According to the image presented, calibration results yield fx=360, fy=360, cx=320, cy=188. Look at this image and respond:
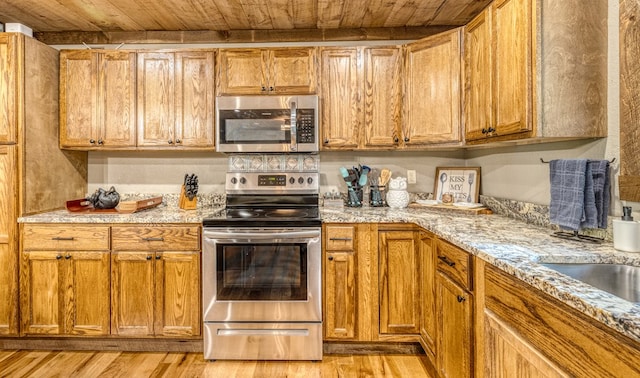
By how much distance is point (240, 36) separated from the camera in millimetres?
3006

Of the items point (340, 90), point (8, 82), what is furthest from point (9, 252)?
point (340, 90)

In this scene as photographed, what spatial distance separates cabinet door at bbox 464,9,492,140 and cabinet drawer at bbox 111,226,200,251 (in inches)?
75.2

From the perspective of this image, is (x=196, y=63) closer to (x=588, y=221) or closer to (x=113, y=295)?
(x=113, y=295)

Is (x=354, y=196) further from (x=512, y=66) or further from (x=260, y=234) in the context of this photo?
(x=512, y=66)

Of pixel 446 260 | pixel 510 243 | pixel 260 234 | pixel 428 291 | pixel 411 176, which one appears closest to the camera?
pixel 510 243

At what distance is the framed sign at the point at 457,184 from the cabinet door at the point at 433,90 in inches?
19.4

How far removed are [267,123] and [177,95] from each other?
739 mm

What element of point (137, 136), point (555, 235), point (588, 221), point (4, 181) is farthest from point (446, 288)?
point (4, 181)

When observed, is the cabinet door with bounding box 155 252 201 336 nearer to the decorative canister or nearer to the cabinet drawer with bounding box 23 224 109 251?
the cabinet drawer with bounding box 23 224 109 251

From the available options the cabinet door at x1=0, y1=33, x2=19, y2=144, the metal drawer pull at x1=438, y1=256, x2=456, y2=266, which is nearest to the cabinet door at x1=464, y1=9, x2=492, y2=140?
the metal drawer pull at x1=438, y1=256, x2=456, y2=266

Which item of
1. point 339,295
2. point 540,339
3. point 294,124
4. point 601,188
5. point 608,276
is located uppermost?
point 294,124

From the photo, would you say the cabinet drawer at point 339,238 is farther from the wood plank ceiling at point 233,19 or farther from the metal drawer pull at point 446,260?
the wood plank ceiling at point 233,19

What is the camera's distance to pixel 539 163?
83.3 inches

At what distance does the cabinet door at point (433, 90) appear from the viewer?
2.44 m
